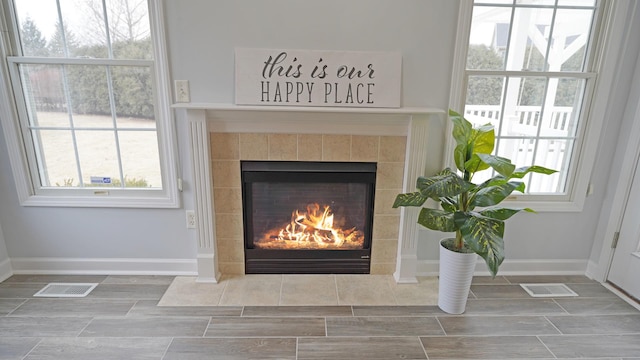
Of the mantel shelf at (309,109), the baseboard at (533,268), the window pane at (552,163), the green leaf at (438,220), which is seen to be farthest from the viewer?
the baseboard at (533,268)

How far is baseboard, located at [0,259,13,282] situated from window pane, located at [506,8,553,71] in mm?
3544

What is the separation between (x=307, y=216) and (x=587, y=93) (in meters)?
1.98

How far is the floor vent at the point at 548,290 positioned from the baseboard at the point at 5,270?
3.48m

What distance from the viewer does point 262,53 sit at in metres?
2.03

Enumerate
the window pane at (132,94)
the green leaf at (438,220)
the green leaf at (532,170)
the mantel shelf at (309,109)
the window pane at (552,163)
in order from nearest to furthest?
1. the green leaf at (532,170)
2. the green leaf at (438,220)
3. the mantel shelf at (309,109)
4. the window pane at (132,94)
5. the window pane at (552,163)

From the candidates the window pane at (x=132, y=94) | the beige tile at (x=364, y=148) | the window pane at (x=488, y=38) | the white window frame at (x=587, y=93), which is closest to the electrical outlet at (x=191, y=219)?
the window pane at (x=132, y=94)

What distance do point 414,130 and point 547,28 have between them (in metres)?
1.06

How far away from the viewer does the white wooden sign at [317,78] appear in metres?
2.04

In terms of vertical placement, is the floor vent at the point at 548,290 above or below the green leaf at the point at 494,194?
below

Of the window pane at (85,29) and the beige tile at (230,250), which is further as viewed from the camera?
the beige tile at (230,250)

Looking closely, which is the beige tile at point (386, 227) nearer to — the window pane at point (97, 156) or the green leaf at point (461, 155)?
the green leaf at point (461, 155)

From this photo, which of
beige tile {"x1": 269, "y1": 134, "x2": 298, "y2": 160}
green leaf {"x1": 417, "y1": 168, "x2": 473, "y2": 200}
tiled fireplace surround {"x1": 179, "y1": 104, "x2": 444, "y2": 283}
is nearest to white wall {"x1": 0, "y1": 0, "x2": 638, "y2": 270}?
tiled fireplace surround {"x1": 179, "y1": 104, "x2": 444, "y2": 283}

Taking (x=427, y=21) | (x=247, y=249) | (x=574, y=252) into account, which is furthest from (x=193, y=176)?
(x=574, y=252)

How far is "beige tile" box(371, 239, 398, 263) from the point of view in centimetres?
237
